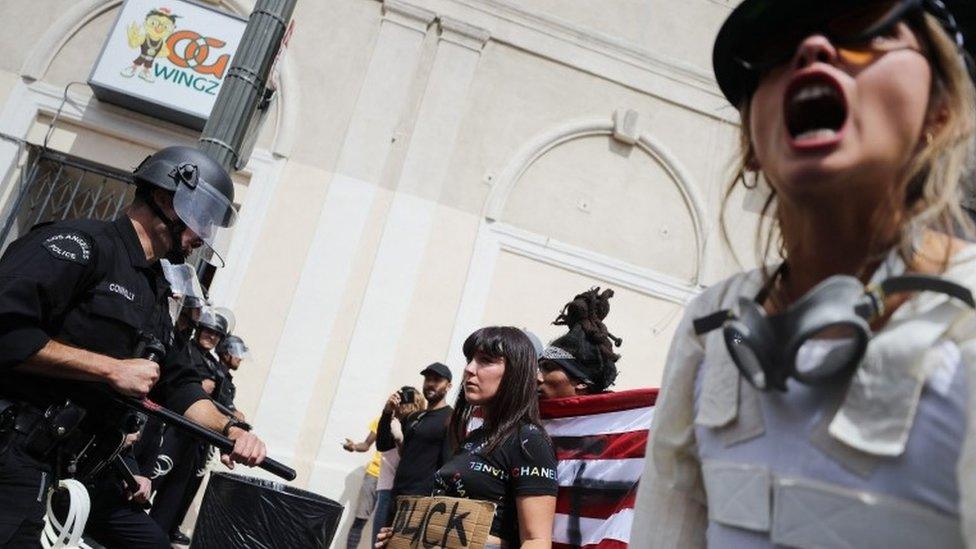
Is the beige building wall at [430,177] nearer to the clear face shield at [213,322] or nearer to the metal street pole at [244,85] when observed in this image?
the clear face shield at [213,322]

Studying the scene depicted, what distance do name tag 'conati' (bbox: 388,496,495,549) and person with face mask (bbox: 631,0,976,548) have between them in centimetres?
152

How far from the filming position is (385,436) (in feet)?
21.8

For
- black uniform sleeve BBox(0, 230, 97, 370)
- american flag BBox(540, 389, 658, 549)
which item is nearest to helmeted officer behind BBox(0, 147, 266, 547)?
black uniform sleeve BBox(0, 230, 97, 370)

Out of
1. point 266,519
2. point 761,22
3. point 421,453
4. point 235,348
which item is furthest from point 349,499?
point 761,22

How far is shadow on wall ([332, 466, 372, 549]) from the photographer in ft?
27.2

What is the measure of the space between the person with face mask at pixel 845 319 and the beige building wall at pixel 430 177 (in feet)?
25.4

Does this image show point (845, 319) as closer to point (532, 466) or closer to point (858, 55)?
point (858, 55)

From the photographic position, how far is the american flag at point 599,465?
134 inches

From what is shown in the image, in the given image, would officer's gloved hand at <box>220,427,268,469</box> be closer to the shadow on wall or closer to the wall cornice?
the shadow on wall

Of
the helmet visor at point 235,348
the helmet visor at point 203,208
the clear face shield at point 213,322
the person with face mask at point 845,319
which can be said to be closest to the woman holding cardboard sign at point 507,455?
the helmet visor at point 203,208

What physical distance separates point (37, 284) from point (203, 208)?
88 cm

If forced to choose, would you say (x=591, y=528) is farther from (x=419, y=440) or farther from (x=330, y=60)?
(x=330, y=60)

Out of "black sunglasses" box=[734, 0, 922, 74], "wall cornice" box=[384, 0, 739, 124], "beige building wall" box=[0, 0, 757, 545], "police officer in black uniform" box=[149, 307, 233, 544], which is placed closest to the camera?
"black sunglasses" box=[734, 0, 922, 74]

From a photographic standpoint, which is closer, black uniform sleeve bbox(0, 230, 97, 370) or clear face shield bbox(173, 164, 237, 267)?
black uniform sleeve bbox(0, 230, 97, 370)
